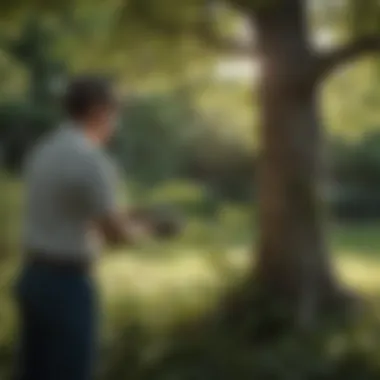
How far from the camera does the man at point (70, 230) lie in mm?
1915

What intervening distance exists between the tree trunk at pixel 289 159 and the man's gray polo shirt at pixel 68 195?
1.15m

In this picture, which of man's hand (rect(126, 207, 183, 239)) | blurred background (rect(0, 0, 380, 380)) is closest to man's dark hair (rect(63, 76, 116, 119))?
man's hand (rect(126, 207, 183, 239))

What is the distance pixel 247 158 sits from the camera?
121 inches

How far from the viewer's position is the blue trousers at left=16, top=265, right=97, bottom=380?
1.96m

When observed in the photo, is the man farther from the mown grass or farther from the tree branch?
the tree branch

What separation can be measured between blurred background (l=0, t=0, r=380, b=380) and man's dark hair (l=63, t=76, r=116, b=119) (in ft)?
2.92

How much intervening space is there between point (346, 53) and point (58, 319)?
1.43 meters

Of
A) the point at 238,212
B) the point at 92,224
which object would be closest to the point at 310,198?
the point at 238,212

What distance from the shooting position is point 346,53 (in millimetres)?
2957

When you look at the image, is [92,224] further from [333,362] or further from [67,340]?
[333,362]

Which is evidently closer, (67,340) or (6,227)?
(67,340)

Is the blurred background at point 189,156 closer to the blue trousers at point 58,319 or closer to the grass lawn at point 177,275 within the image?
the grass lawn at point 177,275

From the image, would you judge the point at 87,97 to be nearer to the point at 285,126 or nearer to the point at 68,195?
the point at 68,195

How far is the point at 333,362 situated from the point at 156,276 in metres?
0.61
